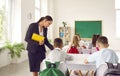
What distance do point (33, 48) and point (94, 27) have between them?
889cm

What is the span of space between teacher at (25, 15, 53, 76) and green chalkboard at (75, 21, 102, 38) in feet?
28.3

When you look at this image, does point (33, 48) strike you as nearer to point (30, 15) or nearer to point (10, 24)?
point (10, 24)

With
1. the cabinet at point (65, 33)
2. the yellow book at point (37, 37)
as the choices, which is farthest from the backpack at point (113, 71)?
the cabinet at point (65, 33)

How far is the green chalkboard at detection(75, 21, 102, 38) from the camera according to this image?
12.2 m

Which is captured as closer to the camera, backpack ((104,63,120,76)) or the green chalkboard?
backpack ((104,63,120,76))

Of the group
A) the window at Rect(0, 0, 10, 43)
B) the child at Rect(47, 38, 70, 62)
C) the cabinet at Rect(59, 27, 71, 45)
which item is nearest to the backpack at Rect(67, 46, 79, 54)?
the child at Rect(47, 38, 70, 62)

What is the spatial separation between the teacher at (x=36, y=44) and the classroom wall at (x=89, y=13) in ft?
28.9

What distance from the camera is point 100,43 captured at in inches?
126

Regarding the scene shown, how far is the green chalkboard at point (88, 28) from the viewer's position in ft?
40.1

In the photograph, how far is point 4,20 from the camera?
24.8 ft

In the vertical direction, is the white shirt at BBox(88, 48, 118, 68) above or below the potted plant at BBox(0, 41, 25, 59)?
above

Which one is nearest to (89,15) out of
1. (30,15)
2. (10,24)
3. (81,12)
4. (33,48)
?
(81,12)

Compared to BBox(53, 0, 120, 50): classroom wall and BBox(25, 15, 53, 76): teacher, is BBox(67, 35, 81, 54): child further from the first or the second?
BBox(53, 0, 120, 50): classroom wall

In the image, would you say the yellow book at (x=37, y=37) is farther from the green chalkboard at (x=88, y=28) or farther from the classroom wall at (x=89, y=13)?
the classroom wall at (x=89, y=13)
